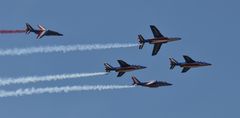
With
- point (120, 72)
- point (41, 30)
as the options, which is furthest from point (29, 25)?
point (120, 72)

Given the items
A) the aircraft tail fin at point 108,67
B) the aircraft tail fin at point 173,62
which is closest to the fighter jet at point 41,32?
the aircraft tail fin at point 108,67

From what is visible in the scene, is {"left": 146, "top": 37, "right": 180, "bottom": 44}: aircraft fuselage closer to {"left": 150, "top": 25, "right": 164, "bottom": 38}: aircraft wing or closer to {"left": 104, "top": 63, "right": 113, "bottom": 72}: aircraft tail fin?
{"left": 150, "top": 25, "right": 164, "bottom": 38}: aircraft wing

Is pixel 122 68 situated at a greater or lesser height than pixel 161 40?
lesser

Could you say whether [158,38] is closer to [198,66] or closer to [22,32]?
[198,66]

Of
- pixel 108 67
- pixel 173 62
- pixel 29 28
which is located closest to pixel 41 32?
pixel 29 28

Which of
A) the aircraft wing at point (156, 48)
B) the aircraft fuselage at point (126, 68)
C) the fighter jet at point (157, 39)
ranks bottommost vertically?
the aircraft fuselage at point (126, 68)

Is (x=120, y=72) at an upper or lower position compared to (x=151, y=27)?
lower

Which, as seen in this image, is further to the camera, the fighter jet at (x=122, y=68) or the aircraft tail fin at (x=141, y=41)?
the fighter jet at (x=122, y=68)

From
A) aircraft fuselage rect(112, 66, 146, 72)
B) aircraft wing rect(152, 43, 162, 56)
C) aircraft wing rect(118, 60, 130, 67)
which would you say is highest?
aircraft wing rect(152, 43, 162, 56)

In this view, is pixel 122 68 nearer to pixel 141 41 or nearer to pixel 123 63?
pixel 123 63

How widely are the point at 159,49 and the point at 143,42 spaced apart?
9.68 meters

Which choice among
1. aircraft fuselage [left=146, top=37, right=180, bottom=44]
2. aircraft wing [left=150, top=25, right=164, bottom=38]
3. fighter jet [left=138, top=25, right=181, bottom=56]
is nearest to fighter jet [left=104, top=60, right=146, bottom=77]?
fighter jet [left=138, top=25, right=181, bottom=56]

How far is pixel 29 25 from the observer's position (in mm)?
178500

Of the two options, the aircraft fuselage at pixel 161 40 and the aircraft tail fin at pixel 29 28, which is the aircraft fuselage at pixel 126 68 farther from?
the aircraft tail fin at pixel 29 28
